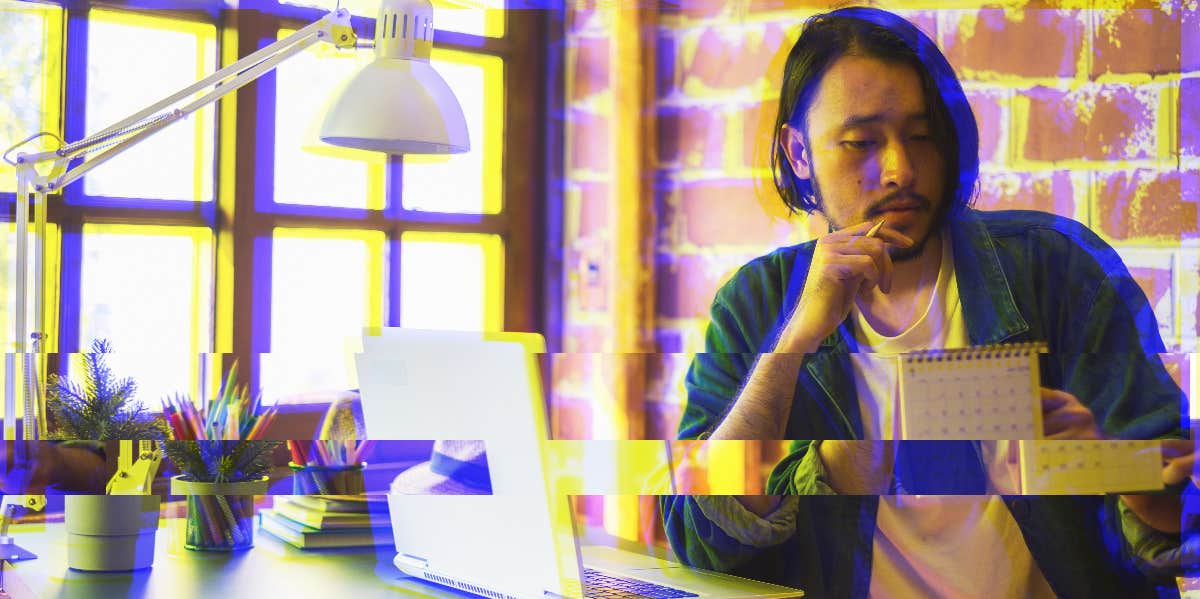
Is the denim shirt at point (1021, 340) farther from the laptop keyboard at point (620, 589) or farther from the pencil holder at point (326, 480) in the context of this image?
the pencil holder at point (326, 480)

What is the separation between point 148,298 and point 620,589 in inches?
27.9

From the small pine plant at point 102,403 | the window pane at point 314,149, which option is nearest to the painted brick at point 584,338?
the window pane at point 314,149

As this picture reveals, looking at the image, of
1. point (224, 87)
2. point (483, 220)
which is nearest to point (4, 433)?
point (224, 87)

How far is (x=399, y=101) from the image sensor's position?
1.51 m

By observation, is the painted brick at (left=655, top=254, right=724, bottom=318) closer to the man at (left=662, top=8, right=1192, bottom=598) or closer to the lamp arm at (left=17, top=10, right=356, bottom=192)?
the man at (left=662, top=8, right=1192, bottom=598)

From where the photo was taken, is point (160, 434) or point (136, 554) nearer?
point (136, 554)

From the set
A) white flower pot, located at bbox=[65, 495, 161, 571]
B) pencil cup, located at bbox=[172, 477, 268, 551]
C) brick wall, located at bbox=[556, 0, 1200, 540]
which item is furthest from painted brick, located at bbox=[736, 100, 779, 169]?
white flower pot, located at bbox=[65, 495, 161, 571]

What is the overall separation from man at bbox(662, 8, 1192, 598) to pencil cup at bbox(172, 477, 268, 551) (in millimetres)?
578

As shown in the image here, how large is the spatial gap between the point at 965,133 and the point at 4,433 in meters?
1.31

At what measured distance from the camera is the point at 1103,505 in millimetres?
1537

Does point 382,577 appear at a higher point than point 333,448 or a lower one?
lower

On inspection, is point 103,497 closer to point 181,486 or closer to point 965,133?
point 181,486

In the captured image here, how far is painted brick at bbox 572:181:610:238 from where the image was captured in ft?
5.13

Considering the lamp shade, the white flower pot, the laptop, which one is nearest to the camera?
the laptop
